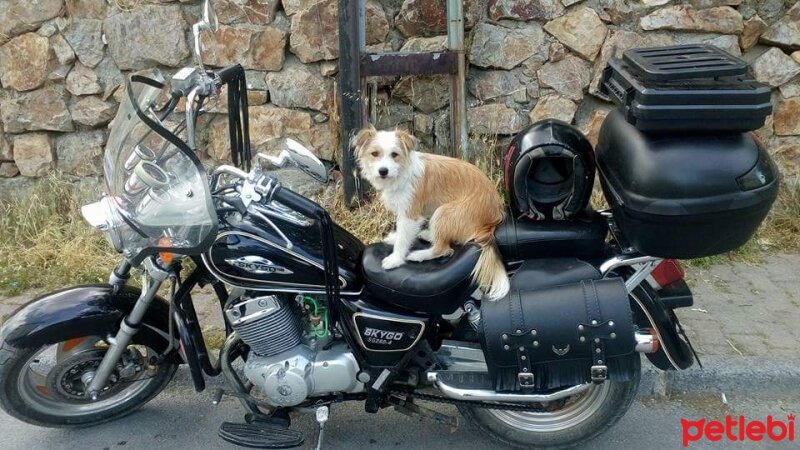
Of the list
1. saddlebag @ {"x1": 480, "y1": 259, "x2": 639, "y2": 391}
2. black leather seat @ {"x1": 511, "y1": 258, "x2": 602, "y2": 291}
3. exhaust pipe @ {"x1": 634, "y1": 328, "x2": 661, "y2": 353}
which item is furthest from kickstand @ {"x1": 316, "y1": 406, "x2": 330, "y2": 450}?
exhaust pipe @ {"x1": 634, "y1": 328, "x2": 661, "y2": 353}

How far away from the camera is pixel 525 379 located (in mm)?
2416

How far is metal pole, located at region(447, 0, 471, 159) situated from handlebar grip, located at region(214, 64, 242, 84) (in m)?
2.19

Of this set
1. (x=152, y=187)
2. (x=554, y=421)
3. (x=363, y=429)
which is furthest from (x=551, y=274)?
(x=152, y=187)

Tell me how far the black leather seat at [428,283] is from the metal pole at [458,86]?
2203 millimetres

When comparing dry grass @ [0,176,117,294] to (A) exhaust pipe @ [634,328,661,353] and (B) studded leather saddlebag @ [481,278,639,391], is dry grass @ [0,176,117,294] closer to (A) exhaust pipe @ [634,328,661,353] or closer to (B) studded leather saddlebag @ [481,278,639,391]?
(B) studded leather saddlebag @ [481,278,639,391]

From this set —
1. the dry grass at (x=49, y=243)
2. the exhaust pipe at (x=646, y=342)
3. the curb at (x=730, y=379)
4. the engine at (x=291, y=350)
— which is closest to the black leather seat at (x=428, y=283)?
the engine at (x=291, y=350)

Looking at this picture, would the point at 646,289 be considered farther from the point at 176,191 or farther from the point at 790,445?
the point at 176,191

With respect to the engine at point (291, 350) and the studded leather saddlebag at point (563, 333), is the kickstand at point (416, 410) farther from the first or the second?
the studded leather saddlebag at point (563, 333)

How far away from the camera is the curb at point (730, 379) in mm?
3260

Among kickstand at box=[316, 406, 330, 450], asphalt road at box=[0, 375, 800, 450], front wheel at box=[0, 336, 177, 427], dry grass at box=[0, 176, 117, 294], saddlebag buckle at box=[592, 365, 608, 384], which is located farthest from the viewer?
dry grass at box=[0, 176, 117, 294]

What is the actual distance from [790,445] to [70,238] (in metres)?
4.55

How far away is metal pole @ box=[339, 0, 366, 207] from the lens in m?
4.16

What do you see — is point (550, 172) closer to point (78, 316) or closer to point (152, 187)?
point (152, 187)

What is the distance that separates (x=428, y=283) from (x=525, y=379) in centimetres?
50
